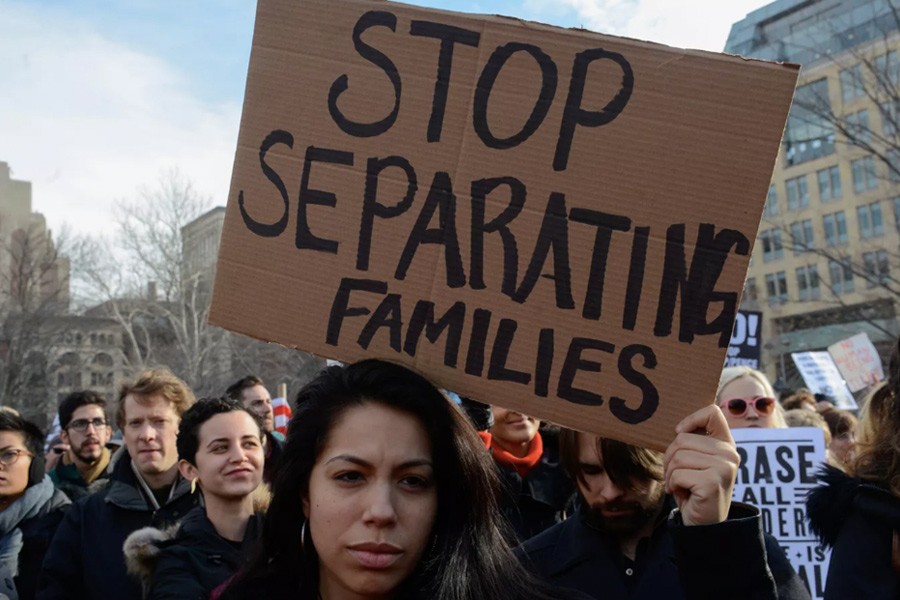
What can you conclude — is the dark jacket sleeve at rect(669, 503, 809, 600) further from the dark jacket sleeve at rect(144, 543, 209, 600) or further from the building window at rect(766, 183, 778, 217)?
the building window at rect(766, 183, 778, 217)

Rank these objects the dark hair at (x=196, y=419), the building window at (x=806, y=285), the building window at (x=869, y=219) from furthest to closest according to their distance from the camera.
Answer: the building window at (x=806, y=285)
the building window at (x=869, y=219)
the dark hair at (x=196, y=419)

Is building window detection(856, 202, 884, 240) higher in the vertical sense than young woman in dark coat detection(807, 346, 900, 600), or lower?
higher

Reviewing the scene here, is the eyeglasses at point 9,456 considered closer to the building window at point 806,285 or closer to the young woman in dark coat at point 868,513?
the young woman in dark coat at point 868,513

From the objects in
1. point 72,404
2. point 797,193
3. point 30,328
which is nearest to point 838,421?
point 72,404

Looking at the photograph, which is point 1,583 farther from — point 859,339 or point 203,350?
point 203,350

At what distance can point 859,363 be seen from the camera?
1280 centimetres

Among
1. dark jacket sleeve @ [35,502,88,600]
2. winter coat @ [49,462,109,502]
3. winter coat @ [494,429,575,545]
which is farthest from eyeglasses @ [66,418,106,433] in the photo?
winter coat @ [494,429,575,545]

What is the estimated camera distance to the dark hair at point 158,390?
4945mm

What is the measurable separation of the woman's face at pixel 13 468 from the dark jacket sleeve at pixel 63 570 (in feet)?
2.14

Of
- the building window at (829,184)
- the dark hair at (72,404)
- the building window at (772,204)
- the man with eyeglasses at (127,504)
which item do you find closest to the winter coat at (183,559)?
the man with eyeglasses at (127,504)

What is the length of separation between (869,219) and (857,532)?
57.2m

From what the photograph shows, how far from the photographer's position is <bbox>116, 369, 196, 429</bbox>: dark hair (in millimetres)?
4945

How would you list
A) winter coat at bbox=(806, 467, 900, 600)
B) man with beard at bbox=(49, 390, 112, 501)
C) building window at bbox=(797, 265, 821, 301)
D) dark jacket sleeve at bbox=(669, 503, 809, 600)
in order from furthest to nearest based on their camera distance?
building window at bbox=(797, 265, 821, 301), man with beard at bbox=(49, 390, 112, 501), winter coat at bbox=(806, 467, 900, 600), dark jacket sleeve at bbox=(669, 503, 809, 600)

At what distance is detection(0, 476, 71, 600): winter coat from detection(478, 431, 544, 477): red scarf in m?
2.32
